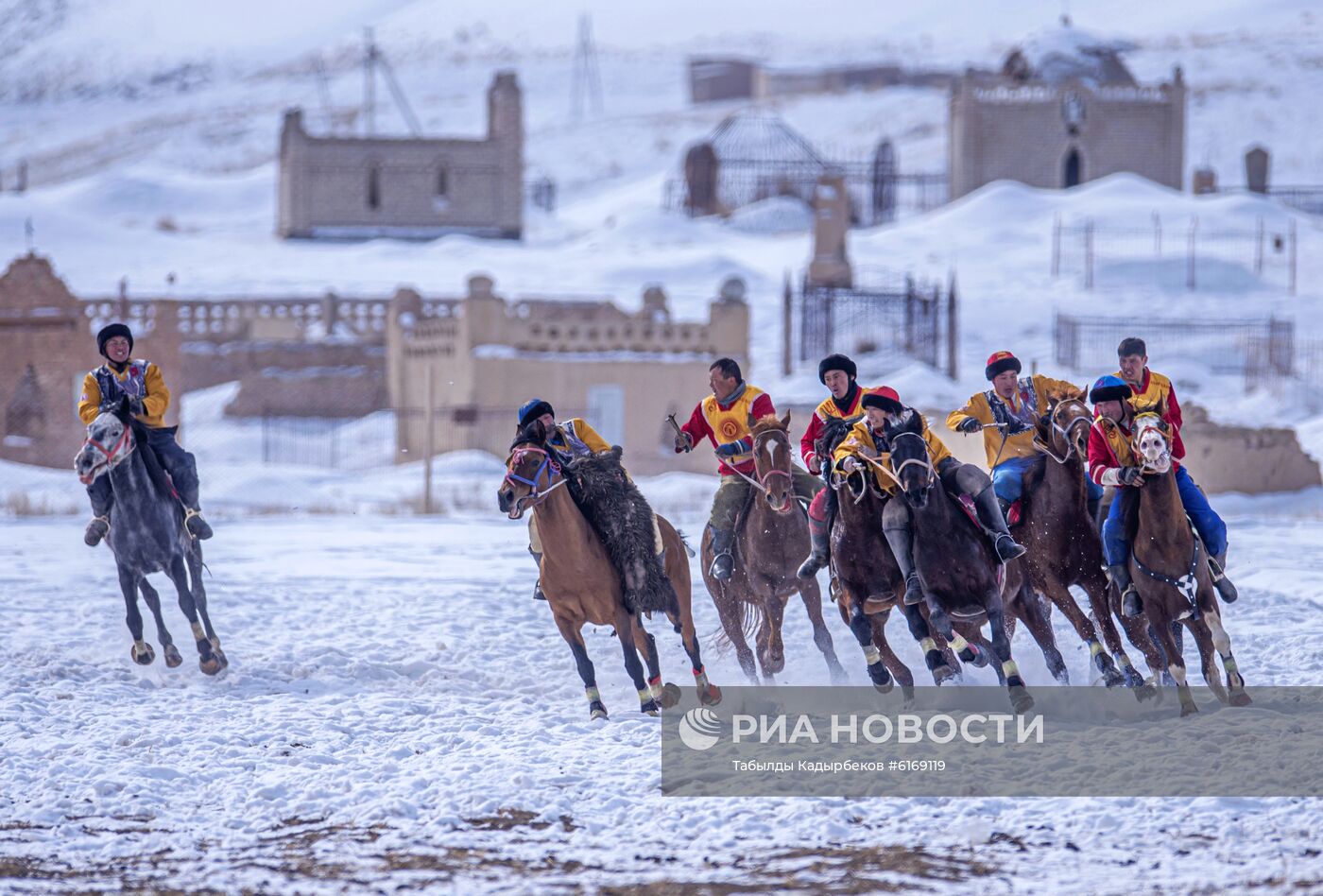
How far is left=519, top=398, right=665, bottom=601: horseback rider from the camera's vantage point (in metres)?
9.95

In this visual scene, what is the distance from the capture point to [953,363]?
3722 centimetres

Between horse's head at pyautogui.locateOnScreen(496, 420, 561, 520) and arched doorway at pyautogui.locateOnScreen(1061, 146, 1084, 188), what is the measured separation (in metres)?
55.5

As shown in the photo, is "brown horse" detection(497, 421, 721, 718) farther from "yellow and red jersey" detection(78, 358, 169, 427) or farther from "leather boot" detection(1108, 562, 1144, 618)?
"yellow and red jersey" detection(78, 358, 169, 427)

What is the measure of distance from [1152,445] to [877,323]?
3064cm

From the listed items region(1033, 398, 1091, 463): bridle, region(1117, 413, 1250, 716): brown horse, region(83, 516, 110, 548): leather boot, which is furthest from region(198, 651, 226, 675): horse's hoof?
region(1117, 413, 1250, 716): brown horse

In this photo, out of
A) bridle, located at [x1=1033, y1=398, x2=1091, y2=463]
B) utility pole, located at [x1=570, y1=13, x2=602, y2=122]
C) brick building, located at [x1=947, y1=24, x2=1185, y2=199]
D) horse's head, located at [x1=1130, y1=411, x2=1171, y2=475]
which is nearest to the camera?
horse's head, located at [x1=1130, y1=411, x2=1171, y2=475]

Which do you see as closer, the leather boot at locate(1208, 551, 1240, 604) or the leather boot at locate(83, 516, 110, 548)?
the leather boot at locate(1208, 551, 1240, 604)

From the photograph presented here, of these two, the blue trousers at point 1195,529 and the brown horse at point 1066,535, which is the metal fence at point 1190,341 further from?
the blue trousers at point 1195,529

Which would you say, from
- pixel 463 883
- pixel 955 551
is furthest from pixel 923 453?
pixel 463 883

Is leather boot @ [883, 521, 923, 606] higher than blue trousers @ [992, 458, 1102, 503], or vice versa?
blue trousers @ [992, 458, 1102, 503]

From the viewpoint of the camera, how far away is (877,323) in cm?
3978

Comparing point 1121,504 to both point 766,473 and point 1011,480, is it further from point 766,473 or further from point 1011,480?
point 766,473

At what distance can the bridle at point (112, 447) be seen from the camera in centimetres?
1128

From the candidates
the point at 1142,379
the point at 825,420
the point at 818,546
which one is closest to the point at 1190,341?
the point at 1142,379
